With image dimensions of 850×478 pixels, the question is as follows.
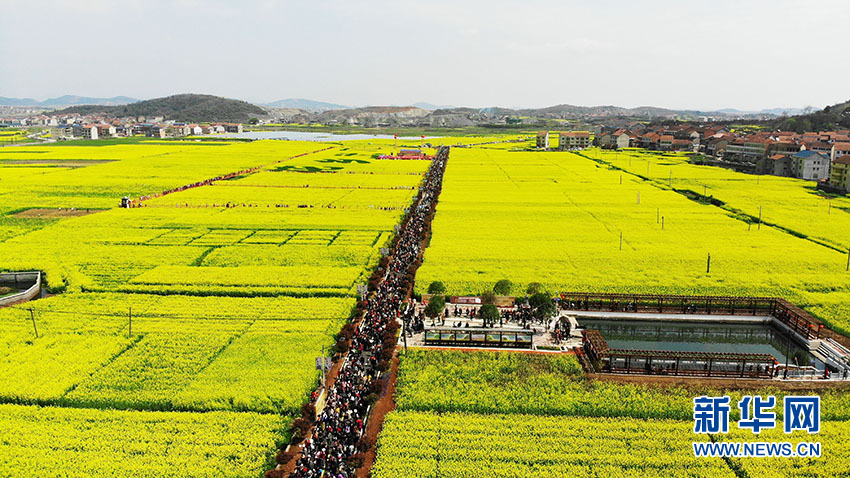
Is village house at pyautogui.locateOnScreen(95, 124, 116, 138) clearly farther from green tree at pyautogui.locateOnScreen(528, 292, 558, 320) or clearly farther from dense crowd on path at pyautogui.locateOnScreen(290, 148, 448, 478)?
green tree at pyautogui.locateOnScreen(528, 292, 558, 320)

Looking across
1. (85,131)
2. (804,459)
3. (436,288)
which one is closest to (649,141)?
(436,288)

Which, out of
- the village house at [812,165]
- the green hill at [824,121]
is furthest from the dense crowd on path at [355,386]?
the green hill at [824,121]

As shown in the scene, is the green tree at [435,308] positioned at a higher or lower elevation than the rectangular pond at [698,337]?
higher

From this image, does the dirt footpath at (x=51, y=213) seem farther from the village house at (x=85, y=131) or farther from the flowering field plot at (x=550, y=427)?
the village house at (x=85, y=131)

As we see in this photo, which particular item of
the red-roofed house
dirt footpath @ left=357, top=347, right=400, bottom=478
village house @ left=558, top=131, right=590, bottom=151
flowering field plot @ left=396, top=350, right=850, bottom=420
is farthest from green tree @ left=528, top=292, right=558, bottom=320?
village house @ left=558, top=131, right=590, bottom=151

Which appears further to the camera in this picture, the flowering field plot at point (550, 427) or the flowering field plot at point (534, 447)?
the flowering field plot at point (550, 427)

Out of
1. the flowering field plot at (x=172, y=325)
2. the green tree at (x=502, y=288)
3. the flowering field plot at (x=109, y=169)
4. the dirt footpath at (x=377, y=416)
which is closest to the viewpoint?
the dirt footpath at (x=377, y=416)

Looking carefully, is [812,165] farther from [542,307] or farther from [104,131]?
[104,131]
